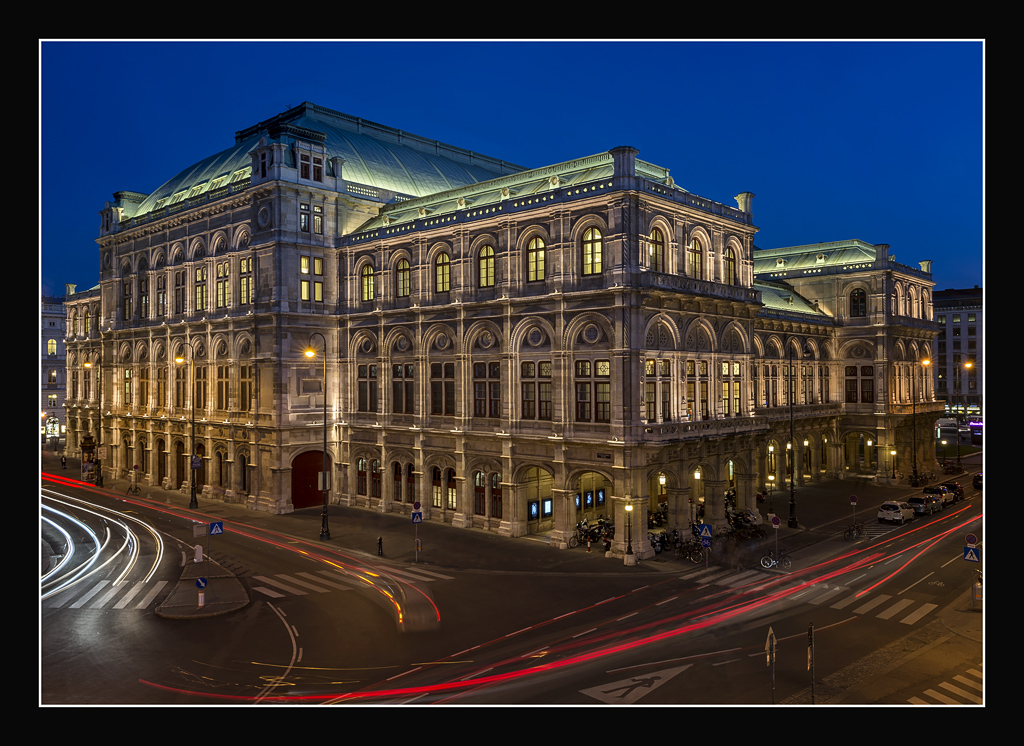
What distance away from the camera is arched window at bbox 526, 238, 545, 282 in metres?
43.6

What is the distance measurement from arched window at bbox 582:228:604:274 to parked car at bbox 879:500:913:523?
25.2m

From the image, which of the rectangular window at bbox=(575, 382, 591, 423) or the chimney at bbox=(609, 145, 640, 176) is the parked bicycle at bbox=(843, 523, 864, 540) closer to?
the rectangular window at bbox=(575, 382, 591, 423)

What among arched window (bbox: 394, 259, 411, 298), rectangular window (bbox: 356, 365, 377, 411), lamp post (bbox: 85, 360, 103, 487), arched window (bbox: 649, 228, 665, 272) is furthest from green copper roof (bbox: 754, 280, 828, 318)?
lamp post (bbox: 85, 360, 103, 487)

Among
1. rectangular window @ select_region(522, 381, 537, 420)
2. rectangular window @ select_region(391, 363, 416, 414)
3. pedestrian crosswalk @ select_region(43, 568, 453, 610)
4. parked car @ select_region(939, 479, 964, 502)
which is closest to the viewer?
pedestrian crosswalk @ select_region(43, 568, 453, 610)

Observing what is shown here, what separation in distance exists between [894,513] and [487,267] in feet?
99.8

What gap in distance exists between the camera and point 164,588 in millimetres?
33219

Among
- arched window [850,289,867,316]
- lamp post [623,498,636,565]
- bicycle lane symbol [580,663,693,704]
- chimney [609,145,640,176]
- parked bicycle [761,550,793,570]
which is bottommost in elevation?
parked bicycle [761,550,793,570]

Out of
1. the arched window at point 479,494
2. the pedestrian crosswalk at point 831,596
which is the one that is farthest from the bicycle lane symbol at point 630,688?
the arched window at point 479,494

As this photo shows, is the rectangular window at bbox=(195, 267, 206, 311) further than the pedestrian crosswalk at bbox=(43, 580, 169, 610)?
Yes

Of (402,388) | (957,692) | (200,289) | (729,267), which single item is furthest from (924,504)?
(200,289)

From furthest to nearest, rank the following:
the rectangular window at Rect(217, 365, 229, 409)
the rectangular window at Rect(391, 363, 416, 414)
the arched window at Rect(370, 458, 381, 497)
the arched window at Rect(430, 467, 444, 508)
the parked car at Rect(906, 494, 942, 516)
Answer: the rectangular window at Rect(217, 365, 229, 409) < the arched window at Rect(370, 458, 381, 497) < the rectangular window at Rect(391, 363, 416, 414) < the parked car at Rect(906, 494, 942, 516) < the arched window at Rect(430, 467, 444, 508)

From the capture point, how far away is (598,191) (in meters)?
40.1

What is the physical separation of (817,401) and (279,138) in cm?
5077

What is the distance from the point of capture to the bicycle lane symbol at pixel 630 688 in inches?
818
